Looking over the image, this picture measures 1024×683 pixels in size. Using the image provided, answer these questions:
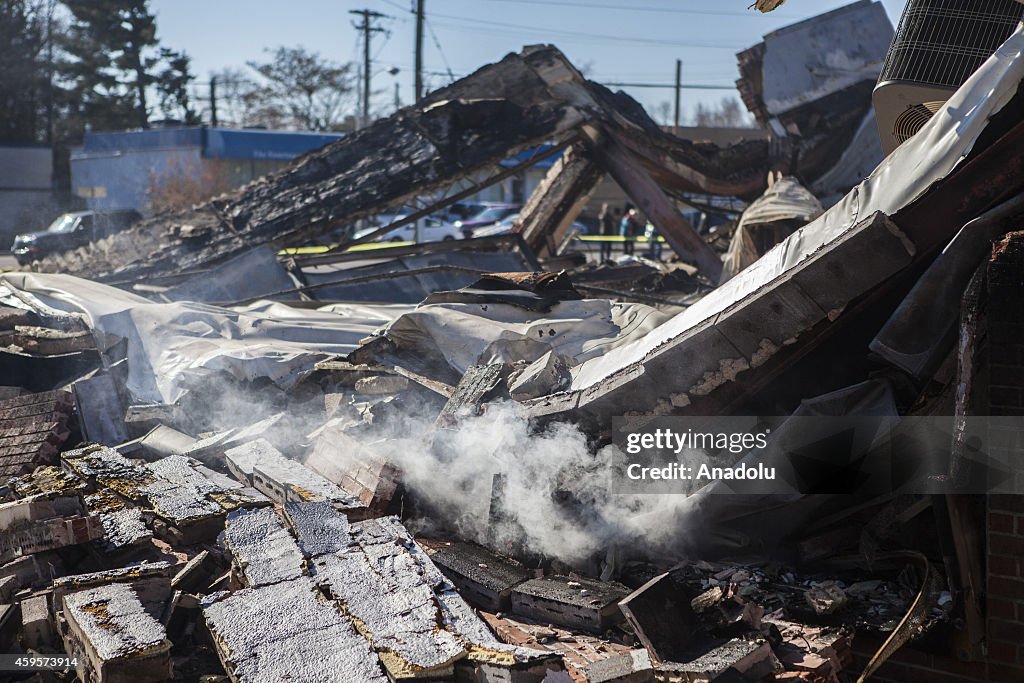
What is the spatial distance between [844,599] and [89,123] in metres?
48.6

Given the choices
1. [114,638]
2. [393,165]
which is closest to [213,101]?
[393,165]

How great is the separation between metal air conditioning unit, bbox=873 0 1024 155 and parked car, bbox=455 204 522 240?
26.5 meters

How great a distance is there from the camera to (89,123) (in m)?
45.3

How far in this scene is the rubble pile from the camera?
11.4 feet

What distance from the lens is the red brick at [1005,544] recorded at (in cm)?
328

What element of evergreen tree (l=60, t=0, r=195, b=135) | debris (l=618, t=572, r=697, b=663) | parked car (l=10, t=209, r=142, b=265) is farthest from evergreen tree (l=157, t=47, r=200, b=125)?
debris (l=618, t=572, r=697, b=663)

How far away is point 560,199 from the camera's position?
13016 mm

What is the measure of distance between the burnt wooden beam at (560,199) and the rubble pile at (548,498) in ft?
21.1

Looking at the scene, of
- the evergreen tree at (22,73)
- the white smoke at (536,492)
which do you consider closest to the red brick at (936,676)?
the white smoke at (536,492)

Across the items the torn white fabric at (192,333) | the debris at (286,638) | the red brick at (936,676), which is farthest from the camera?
the torn white fabric at (192,333)

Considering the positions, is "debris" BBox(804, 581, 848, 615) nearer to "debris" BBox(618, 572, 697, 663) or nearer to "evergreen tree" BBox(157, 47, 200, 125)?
"debris" BBox(618, 572, 697, 663)

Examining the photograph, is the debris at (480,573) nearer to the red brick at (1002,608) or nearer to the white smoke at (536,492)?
the white smoke at (536,492)

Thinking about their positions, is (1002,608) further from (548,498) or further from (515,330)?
(515,330)

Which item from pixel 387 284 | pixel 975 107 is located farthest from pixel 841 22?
pixel 975 107
